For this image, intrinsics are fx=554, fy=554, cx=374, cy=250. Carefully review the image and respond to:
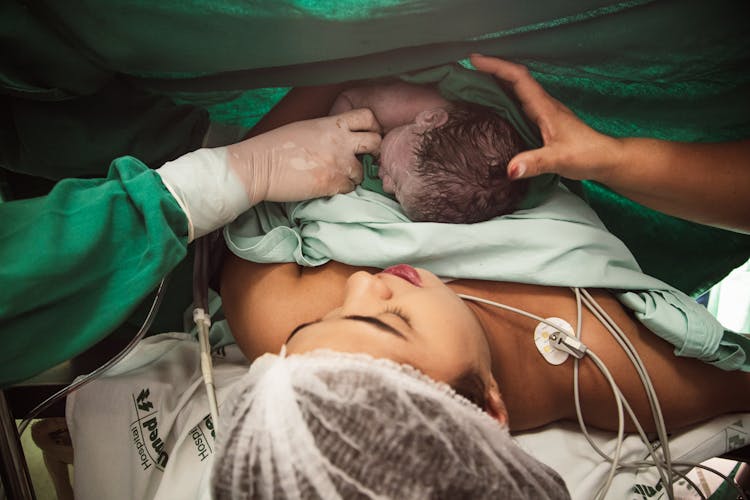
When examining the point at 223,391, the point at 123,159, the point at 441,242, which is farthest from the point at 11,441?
the point at 441,242

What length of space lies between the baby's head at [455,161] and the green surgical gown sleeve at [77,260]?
0.38 m

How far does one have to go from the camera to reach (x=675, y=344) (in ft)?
2.97

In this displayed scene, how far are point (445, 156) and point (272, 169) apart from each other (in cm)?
29

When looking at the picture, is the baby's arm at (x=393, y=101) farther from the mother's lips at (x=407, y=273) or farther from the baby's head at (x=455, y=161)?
the mother's lips at (x=407, y=273)

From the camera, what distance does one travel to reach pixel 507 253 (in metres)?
0.92

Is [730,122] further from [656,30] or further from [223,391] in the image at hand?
[223,391]

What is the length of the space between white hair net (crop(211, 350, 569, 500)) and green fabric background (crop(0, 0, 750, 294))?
47 cm

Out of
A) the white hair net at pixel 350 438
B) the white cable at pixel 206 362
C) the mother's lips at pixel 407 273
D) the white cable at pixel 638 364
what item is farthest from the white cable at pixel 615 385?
the white cable at pixel 206 362

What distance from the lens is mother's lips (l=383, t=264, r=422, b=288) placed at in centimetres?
78

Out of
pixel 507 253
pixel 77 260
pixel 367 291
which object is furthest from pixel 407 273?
pixel 77 260

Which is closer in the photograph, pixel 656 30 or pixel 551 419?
pixel 656 30

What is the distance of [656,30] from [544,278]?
408 mm

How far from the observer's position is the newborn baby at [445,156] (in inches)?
36.8

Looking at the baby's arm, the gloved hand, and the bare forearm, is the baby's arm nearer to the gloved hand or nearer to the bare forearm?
the gloved hand
